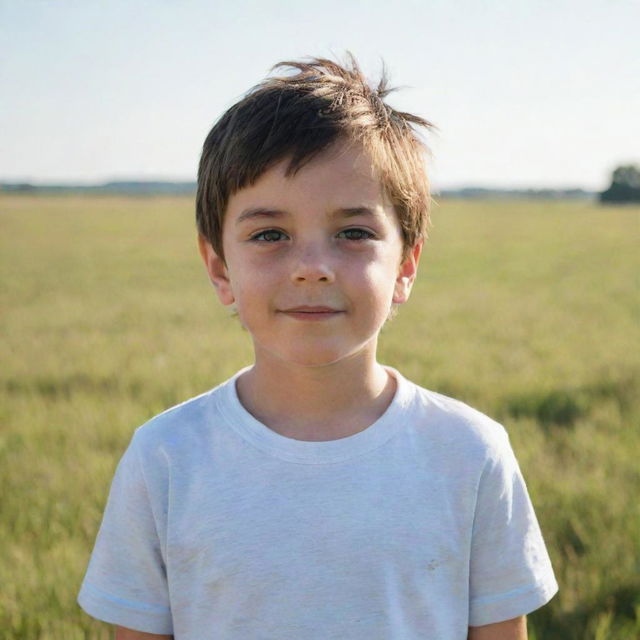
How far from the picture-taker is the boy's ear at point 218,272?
164 cm

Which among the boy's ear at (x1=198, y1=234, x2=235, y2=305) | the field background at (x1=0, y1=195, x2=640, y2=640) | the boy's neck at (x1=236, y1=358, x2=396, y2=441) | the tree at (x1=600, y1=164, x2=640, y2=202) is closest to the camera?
the boy's neck at (x1=236, y1=358, x2=396, y2=441)

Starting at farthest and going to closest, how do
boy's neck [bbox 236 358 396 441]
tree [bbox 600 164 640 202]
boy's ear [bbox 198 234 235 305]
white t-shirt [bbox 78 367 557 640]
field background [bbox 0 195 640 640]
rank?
1. tree [bbox 600 164 640 202]
2. field background [bbox 0 195 640 640]
3. boy's ear [bbox 198 234 235 305]
4. boy's neck [bbox 236 358 396 441]
5. white t-shirt [bbox 78 367 557 640]

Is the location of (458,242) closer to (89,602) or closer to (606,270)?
(606,270)

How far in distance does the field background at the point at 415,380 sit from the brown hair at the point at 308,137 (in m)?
1.43

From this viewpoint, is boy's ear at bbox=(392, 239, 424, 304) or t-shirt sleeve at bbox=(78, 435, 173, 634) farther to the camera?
boy's ear at bbox=(392, 239, 424, 304)

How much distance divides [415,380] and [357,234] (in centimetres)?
415

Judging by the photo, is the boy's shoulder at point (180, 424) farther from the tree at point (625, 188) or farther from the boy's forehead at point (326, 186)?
the tree at point (625, 188)

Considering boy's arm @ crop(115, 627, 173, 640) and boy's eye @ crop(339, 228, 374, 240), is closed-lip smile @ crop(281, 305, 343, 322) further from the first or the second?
boy's arm @ crop(115, 627, 173, 640)

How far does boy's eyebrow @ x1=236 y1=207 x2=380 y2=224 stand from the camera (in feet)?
4.67

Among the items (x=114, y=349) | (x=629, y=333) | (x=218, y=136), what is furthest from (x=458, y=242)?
(x=218, y=136)

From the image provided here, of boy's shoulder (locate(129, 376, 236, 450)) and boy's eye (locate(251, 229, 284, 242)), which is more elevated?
boy's eye (locate(251, 229, 284, 242))

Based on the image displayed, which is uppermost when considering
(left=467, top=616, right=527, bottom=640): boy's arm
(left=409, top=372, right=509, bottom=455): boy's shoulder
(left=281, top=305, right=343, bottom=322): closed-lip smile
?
(left=281, top=305, right=343, bottom=322): closed-lip smile

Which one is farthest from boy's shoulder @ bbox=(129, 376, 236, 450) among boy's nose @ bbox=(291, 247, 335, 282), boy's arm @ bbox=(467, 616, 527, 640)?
boy's arm @ bbox=(467, 616, 527, 640)

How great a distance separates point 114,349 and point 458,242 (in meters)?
19.3
